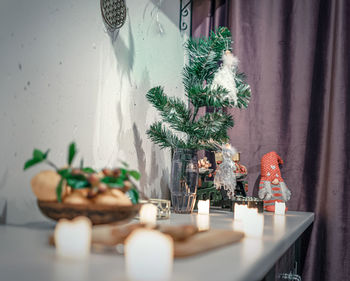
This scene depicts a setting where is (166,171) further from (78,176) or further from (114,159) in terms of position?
(78,176)

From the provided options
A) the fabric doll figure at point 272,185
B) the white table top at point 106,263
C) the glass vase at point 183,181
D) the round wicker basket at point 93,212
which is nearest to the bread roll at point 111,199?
the round wicker basket at point 93,212

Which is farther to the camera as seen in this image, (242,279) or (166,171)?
(166,171)

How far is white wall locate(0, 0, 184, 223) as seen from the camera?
0.92 m

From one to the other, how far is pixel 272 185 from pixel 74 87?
960 mm

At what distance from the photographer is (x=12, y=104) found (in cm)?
92

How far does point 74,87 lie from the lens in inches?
44.9

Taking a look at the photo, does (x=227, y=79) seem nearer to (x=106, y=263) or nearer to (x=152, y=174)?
(x=152, y=174)

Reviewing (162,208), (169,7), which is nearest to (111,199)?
(162,208)

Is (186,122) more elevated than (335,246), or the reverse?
(186,122)

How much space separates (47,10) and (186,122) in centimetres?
61

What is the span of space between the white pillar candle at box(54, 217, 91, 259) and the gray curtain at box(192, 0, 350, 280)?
54.5 inches

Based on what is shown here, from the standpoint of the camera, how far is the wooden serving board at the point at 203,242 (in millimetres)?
619

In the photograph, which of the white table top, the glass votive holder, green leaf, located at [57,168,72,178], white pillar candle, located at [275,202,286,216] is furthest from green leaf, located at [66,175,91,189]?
white pillar candle, located at [275,202,286,216]

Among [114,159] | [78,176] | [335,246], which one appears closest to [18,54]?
[78,176]
